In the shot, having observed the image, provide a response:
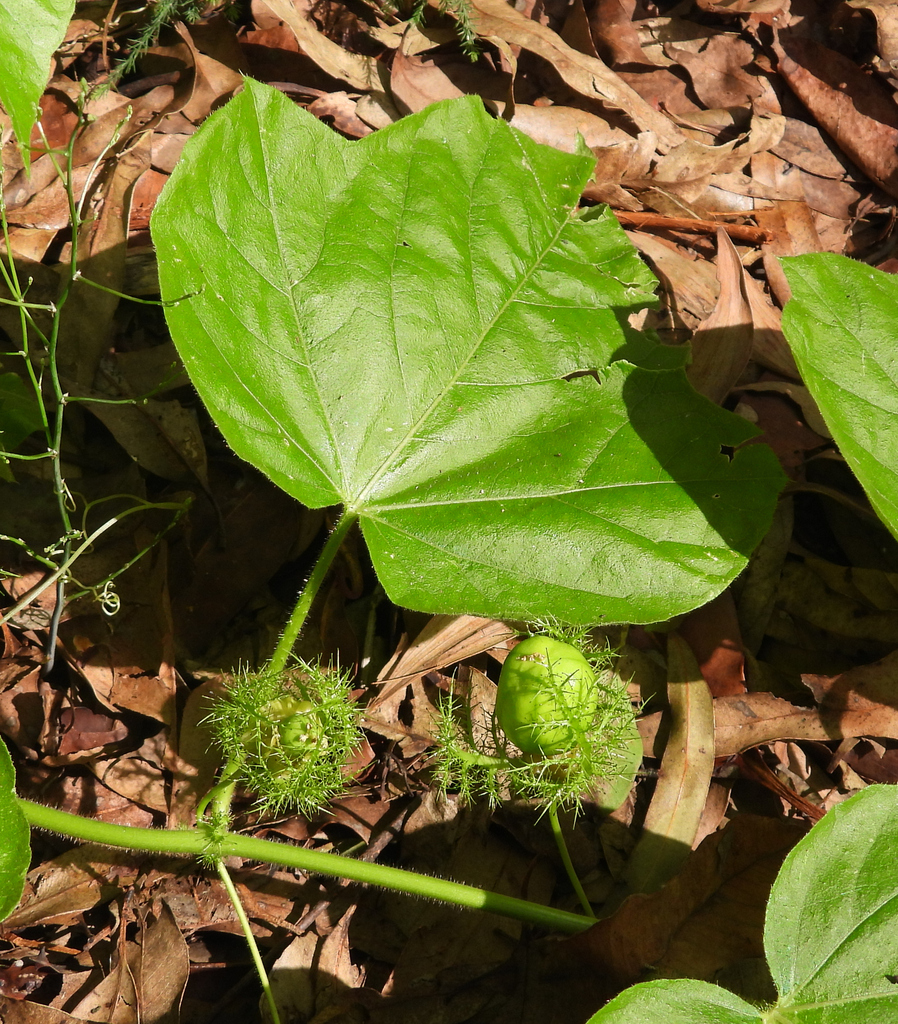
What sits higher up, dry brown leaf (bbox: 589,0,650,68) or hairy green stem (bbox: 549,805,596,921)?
dry brown leaf (bbox: 589,0,650,68)

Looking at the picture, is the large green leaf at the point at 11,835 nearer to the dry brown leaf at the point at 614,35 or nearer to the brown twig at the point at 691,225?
the brown twig at the point at 691,225

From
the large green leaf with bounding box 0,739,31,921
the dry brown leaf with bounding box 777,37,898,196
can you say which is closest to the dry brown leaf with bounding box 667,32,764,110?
the dry brown leaf with bounding box 777,37,898,196

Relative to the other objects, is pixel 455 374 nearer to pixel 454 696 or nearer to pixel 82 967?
pixel 454 696

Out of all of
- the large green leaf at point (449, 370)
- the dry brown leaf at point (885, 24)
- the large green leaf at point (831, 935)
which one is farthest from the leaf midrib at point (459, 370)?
the dry brown leaf at point (885, 24)

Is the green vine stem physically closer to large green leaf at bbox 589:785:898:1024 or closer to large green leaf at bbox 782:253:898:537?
large green leaf at bbox 589:785:898:1024

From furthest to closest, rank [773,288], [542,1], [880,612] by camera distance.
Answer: [542,1], [773,288], [880,612]

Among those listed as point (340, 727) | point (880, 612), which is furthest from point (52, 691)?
point (880, 612)
